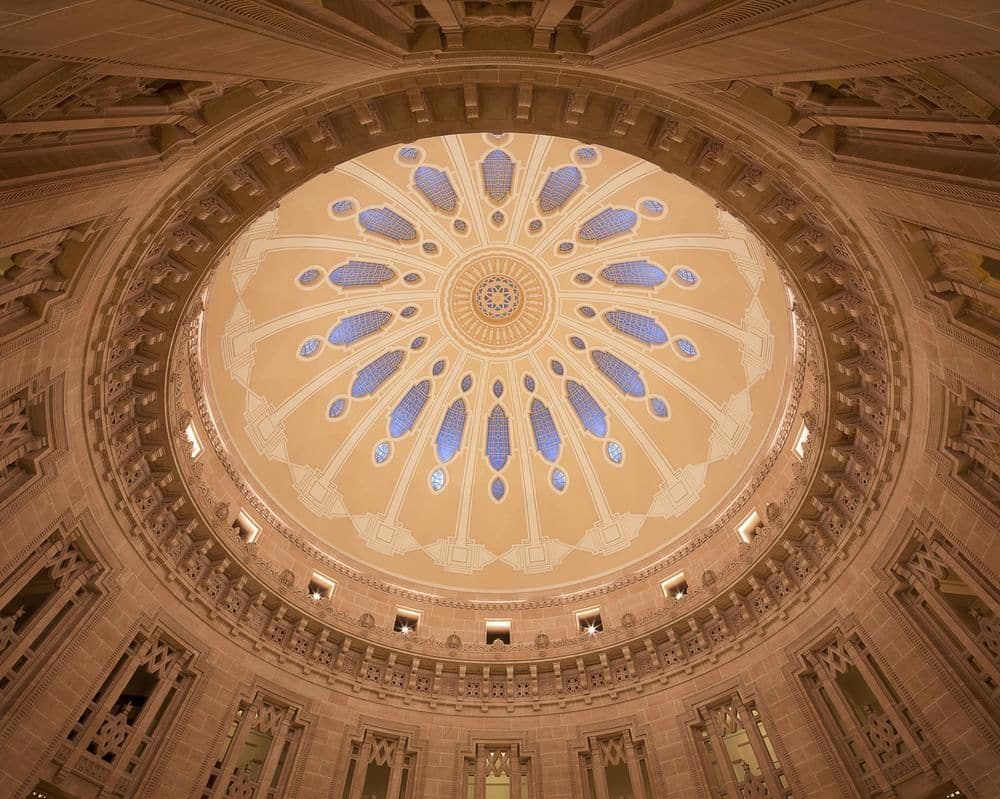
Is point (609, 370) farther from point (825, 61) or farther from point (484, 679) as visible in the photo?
point (825, 61)

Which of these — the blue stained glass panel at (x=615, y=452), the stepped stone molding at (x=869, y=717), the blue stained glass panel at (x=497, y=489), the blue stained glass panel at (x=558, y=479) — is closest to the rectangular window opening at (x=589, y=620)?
the blue stained glass panel at (x=558, y=479)

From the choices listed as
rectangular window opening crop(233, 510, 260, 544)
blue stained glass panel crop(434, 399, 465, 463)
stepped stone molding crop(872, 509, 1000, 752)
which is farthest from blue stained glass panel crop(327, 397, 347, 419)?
stepped stone molding crop(872, 509, 1000, 752)

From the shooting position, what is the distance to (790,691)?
649 inches

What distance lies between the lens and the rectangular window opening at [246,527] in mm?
21531

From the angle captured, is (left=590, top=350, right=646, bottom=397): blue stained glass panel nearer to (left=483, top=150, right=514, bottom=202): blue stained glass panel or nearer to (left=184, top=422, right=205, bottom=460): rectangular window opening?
(left=483, top=150, right=514, bottom=202): blue stained glass panel

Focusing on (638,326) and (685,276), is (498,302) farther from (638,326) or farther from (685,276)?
(685,276)

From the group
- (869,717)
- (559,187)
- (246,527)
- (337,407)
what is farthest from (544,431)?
(869,717)

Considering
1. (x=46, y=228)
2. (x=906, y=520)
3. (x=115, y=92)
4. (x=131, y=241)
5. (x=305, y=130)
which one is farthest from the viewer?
(x=906, y=520)

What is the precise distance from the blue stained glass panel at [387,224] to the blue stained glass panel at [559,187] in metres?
6.03

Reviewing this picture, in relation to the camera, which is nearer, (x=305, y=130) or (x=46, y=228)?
(x=46, y=228)

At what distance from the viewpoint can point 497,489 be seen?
29.6m

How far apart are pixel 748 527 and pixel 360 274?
19334 millimetres

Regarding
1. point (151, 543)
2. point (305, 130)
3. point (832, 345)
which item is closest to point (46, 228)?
point (305, 130)

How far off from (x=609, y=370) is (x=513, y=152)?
34.8 feet
